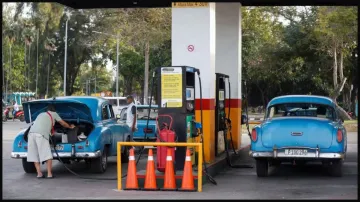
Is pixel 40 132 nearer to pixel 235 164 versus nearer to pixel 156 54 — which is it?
pixel 235 164

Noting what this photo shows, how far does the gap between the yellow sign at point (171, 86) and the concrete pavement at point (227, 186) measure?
1739 mm

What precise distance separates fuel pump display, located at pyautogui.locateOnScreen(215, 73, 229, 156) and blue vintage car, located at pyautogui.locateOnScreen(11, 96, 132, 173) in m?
2.42

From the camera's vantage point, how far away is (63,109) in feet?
46.9

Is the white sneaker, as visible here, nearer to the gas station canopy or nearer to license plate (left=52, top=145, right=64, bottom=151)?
license plate (left=52, top=145, right=64, bottom=151)

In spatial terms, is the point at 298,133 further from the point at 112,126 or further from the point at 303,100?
the point at 112,126

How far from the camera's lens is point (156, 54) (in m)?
47.5

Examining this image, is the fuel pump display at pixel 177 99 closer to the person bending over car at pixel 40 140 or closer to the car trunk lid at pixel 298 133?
the car trunk lid at pixel 298 133

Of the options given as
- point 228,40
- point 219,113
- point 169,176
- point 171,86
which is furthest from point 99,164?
point 228,40

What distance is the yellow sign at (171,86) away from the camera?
12070mm

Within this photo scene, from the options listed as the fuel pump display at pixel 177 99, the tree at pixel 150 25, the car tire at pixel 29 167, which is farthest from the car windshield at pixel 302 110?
the tree at pixel 150 25

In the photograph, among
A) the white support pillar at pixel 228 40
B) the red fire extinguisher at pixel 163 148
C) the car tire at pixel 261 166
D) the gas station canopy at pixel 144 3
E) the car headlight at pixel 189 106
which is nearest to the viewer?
the red fire extinguisher at pixel 163 148

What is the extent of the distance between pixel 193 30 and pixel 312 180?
4090 mm

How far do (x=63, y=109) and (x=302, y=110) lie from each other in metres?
5.37

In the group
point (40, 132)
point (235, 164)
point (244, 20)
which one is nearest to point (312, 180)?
point (235, 164)
